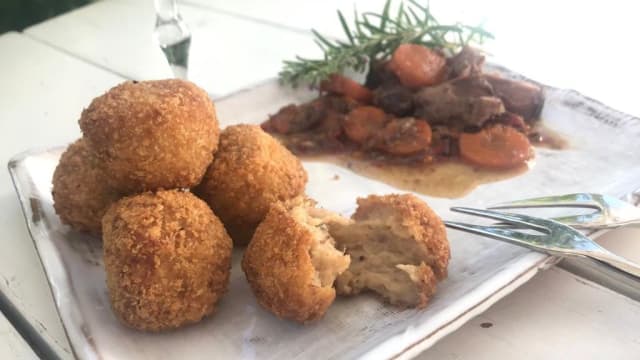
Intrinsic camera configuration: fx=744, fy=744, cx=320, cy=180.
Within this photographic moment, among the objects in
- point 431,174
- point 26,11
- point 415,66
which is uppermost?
point 415,66

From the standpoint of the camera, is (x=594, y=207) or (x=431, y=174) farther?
(x=431, y=174)

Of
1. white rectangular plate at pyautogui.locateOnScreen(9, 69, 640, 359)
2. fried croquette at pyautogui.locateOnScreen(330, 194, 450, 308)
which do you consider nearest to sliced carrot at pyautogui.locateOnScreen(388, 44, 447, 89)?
white rectangular plate at pyautogui.locateOnScreen(9, 69, 640, 359)

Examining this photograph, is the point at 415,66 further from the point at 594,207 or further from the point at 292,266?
the point at 292,266

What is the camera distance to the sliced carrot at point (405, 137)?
1.45 metres

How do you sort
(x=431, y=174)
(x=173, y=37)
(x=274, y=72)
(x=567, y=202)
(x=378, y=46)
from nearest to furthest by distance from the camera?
(x=567, y=202)
(x=431, y=174)
(x=378, y=46)
(x=173, y=37)
(x=274, y=72)

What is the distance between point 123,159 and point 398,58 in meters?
0.75

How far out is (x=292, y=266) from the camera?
928 millimetres

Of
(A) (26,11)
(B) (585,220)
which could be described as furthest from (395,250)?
(A) (26,11)

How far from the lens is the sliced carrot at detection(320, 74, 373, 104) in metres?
1.58

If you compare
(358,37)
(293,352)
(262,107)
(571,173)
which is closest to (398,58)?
(358,37)

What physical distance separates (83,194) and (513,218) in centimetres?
63

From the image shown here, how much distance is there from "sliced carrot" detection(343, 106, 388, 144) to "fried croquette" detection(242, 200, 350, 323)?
1.71 feet

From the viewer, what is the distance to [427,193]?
133 centimetres

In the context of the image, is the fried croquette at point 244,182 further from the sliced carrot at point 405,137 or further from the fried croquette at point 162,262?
the sliced carrot at point 405,137
